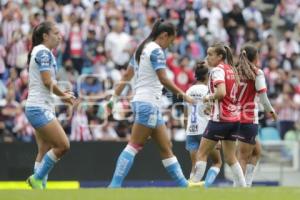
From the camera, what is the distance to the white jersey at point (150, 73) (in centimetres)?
1397

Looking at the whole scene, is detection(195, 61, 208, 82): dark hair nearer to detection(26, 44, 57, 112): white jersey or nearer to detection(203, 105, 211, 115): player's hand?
detection(203, 105, 211, 115): player's hand

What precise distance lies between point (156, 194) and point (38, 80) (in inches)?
104

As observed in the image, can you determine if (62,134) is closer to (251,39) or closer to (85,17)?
(85,17)

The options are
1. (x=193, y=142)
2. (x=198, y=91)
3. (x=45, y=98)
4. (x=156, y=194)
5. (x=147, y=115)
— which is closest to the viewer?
(x=156, y=194)

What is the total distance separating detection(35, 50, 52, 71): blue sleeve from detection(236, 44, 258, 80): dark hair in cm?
254

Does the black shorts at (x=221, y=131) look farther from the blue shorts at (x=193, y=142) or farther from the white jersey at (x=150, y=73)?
the blue shorts at (x=193, y=142)

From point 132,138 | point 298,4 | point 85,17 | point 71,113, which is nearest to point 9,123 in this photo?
point 71,113

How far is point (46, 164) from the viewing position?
1362 centimetres

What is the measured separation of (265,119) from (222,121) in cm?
927

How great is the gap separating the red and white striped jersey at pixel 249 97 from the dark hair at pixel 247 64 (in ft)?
0.22

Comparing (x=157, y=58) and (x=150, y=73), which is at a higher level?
(x=157, y=58)

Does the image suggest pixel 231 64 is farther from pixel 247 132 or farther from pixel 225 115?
pixel 247 132

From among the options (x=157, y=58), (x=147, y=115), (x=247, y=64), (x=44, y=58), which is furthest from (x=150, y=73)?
(x=44, y=58)

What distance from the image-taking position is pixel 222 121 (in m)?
14.0
